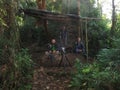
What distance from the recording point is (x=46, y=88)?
8.69 metres

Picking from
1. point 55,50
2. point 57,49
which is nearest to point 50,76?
point 55,50

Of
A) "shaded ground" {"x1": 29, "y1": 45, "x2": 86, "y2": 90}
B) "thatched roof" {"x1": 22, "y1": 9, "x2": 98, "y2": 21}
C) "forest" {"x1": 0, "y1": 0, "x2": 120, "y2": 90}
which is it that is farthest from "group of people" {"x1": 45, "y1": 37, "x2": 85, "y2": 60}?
"thatched roof" {"x1": 22, "y1": 9, "x2": 98, "y2": 21}

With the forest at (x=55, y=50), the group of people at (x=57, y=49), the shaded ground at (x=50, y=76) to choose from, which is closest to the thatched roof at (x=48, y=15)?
the forest at (x=55, y=50)

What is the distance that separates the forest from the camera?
7527 millimetres

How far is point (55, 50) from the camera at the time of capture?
12.2 m

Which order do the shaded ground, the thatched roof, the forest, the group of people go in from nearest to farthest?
the forest, the shaded ground, the thatched roof, the group of people

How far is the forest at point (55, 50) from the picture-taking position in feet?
24.7

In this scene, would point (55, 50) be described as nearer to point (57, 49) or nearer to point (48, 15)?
point (57, 49)

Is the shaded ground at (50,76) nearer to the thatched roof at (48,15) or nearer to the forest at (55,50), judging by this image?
the forest at (55,50)

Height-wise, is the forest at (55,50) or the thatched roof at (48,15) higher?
the thatched roof at (48,15)

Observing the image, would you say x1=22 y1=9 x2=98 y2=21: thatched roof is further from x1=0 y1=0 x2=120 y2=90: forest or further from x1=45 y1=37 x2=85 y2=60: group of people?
x1=45 y1=37 x2=85 y2=60: group of people

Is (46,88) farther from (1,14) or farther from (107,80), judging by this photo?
(1,14)

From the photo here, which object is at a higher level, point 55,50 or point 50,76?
point 55,50

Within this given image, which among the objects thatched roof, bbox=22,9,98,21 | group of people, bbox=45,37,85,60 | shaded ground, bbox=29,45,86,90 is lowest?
shaded ground, bbox=29,45,86,90
